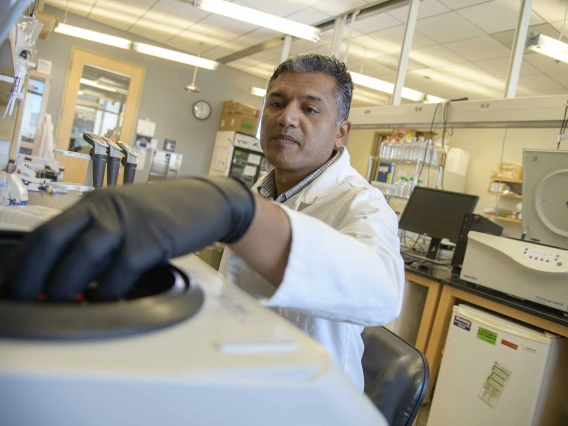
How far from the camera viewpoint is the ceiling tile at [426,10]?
3605 millimetres

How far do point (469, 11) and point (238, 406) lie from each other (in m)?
4.20

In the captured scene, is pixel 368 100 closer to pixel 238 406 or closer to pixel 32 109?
pixel 32 109

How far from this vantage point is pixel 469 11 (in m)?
3.65

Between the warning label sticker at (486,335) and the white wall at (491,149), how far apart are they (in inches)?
162

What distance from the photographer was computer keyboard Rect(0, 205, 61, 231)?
57cm

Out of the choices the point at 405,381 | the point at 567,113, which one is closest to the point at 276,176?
the point at 405,381

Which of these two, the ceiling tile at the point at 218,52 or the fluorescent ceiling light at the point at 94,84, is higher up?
the ceiling tile at the point at 218,52

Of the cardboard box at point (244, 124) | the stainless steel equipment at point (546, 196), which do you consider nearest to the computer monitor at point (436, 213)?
the stainless steel equipment at point (546, 196)

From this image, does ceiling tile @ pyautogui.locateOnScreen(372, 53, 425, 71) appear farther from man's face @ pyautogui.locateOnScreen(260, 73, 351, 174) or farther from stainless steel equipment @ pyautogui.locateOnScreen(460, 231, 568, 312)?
man's face @ pyautogui.locateOnScreen(260, 73, 351, 174)

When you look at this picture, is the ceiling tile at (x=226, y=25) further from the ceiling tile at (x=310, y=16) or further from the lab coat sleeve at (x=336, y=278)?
the lab coat sleeve at (x=336, y=278)

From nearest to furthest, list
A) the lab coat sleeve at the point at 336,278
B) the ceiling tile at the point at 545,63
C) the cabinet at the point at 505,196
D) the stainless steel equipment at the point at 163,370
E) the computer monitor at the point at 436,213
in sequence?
the stainless steel equipment at the point at 163,370, the lab coat sleeve at the point at 336,278, the computer monitor at the point at 436,213, the ceiling tile at the point at 545,63, the cabinet at the point at 505,196

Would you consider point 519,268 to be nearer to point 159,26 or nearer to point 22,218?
point 22,218

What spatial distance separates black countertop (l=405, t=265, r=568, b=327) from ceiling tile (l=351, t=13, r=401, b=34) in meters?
2.63

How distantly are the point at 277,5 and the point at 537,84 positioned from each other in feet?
10.7
